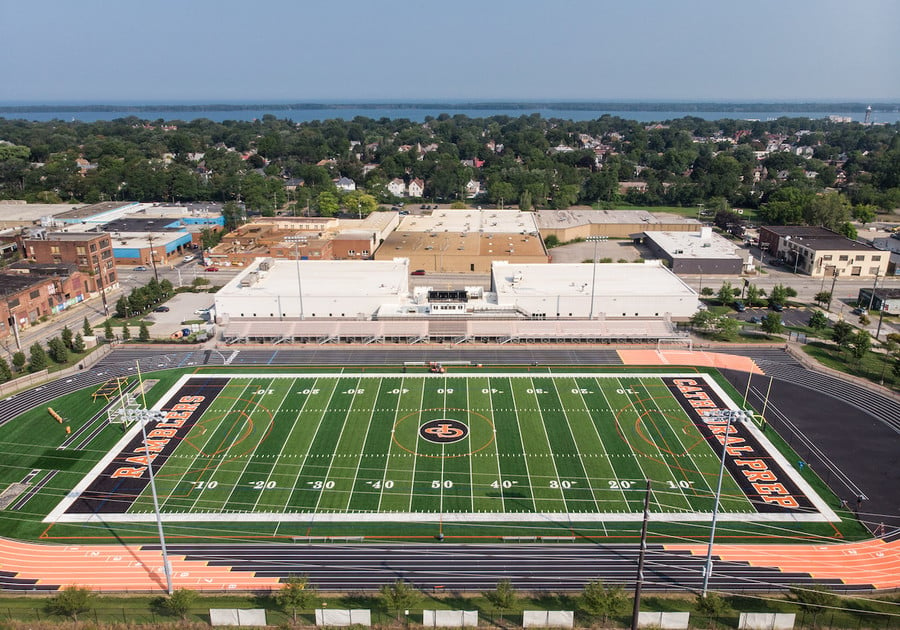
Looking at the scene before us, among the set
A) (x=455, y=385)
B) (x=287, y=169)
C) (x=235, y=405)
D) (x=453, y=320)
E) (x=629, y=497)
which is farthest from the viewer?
(x=287, y=169)

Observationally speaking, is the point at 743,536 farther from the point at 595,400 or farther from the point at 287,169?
the point at 287,169

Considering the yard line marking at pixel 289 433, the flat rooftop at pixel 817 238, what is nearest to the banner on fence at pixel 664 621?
the yard line marking at pixel 289 433

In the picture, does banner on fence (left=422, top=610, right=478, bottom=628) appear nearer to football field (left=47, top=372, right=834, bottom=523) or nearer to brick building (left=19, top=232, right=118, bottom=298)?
football field (left=47, top=372, right=834, bottom=523)

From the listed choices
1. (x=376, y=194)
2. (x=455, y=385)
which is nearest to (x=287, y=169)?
(x=376, y=194)

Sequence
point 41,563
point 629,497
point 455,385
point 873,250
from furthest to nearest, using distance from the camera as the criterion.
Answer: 1. point 873,250
2. point 455,385
3. point 629,497
4. point 41,563

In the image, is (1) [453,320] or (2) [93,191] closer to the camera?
(1) [453,320]

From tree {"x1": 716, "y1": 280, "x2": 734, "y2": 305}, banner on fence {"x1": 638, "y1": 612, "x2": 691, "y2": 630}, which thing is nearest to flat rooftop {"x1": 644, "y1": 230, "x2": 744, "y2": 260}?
tree {"x1": 716, "y1": 280, "x2": 734, "y2": 305}
